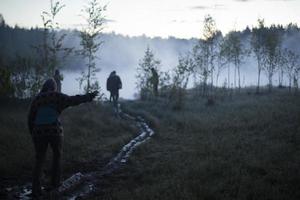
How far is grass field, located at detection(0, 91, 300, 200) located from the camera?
8758mm

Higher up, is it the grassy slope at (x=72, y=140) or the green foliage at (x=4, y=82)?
the green foliage at (x=4, y=82)

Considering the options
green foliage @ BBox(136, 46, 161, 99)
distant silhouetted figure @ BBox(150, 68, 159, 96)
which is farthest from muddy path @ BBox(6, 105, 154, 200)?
green foliage @ BBox(136, 46, 161, 99)

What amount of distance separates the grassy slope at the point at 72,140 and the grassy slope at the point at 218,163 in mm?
1440

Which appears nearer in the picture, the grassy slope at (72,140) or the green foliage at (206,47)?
the grassy slope at (72,140)

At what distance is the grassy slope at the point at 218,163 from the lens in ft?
27.9

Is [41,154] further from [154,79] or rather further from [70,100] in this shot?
[154,79]

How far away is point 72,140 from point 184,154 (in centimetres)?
483

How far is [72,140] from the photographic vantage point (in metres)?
15.5

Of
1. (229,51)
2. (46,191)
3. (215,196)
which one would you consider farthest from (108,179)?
(229,51)

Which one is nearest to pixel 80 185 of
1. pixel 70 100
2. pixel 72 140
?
pixel 70 100

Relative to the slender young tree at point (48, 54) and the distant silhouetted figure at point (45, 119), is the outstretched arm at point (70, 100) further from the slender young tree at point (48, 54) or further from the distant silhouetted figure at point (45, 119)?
the slender young tree at point (48, 54)

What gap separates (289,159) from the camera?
11.0 meters

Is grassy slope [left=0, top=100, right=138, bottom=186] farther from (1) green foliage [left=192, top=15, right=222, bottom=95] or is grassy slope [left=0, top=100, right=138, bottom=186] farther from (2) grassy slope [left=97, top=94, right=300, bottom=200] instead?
(1) green foliage [left=192, top=15, right=222, bottom=95]

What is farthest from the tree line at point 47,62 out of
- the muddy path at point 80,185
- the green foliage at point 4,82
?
the muddy path at point 80,185
